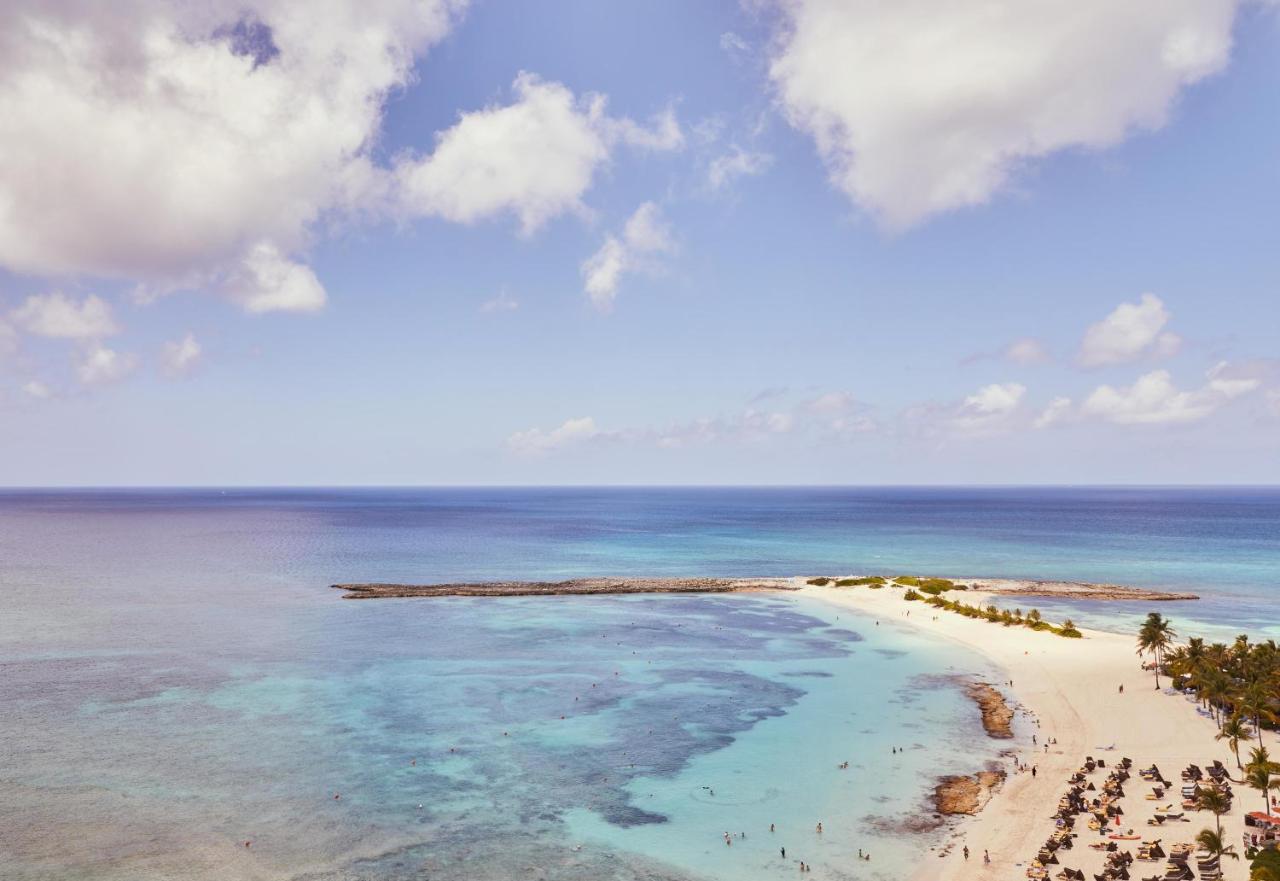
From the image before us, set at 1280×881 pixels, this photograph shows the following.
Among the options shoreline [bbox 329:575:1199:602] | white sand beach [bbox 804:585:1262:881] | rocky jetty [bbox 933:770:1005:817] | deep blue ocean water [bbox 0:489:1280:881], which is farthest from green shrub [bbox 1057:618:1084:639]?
rocky jetty [bbox 933:770:1005:817]

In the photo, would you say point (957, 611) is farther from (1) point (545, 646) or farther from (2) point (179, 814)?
(2) point (179, 814)

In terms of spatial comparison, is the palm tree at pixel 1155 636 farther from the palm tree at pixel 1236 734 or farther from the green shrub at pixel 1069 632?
the palm tree at pixel 1236 734

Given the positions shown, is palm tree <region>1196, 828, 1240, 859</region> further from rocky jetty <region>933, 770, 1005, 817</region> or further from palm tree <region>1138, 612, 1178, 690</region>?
palm tree <region>1138, 612, 1178, 690</region>

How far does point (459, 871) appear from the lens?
1532 inches

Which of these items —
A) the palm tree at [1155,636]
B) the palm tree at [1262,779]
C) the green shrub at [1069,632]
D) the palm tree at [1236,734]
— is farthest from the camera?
the green shrub at [1069,632]

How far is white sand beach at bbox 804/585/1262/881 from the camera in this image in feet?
131

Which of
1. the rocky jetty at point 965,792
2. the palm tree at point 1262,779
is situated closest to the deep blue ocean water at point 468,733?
the rocky jetty at point 965,792

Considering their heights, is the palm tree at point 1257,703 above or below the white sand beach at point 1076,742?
above

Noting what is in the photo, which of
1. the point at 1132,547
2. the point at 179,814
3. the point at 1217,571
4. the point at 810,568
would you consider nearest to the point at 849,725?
the point at 179,814

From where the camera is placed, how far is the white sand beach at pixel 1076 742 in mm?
40062

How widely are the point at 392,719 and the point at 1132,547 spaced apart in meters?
193

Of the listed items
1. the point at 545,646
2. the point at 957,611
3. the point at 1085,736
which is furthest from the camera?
the point at 957,611

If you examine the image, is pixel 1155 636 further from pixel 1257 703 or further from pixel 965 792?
pixel 965 792

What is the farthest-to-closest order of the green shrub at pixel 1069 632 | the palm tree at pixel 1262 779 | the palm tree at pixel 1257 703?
1. the green shrub at pixel 1069 632
2. the palm tree at pixel 1257 703
3. the palm tree at pixel 1262 779
